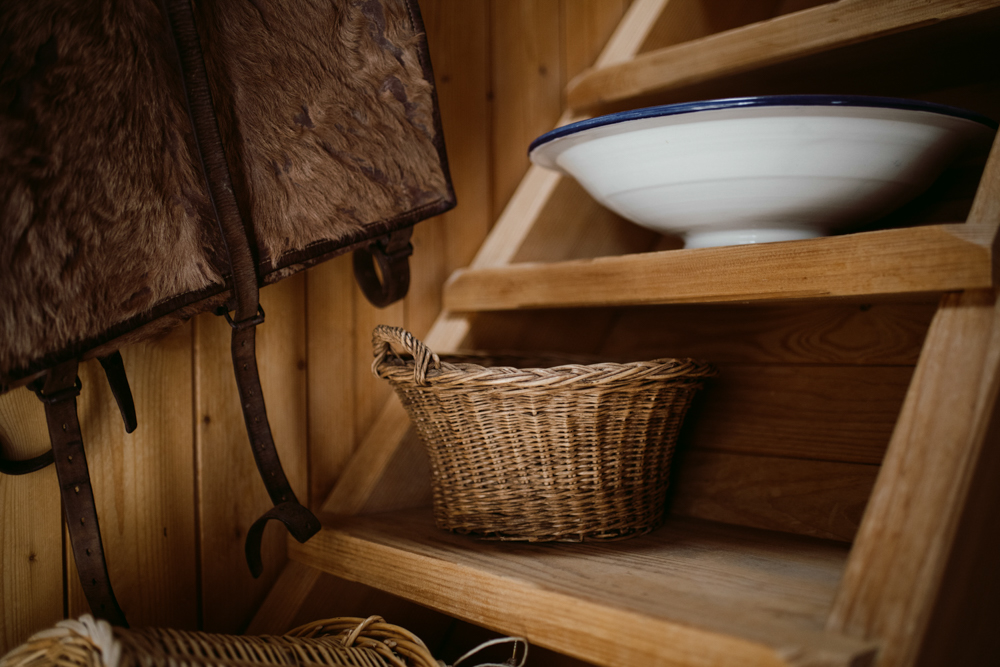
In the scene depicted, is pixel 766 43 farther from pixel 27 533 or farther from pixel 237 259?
pixel 27 533

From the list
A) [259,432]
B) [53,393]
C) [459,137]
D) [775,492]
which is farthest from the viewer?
[459,137]

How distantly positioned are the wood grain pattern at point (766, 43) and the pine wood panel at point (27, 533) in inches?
29.8

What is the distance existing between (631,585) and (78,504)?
483mm

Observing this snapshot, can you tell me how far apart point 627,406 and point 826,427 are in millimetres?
282

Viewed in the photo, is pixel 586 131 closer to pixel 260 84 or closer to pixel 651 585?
pixel 260 84

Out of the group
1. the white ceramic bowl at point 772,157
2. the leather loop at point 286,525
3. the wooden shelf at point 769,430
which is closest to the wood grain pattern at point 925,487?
the wooden shelf at point 769,430

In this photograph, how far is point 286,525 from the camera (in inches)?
28.7

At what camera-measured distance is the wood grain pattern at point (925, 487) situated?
43cm

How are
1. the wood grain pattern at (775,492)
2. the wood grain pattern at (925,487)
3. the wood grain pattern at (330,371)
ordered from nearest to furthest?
1. the wood grain pattern at (925,487)
2. the wood grain pattern at (775,492)
3. the wood grain pattern at (330,371)

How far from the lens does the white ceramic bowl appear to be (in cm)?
63

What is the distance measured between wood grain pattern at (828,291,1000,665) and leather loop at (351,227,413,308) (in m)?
0.53

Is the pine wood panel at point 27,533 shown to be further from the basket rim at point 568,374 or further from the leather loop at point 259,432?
the basket rim at point 568,374

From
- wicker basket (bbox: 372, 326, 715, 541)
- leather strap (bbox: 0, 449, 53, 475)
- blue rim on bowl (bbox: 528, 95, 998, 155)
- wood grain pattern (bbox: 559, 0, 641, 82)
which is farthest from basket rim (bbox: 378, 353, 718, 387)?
wood grain pattern (bbox: 559, 0, 641, 82)

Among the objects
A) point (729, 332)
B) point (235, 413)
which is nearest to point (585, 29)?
point (729, 332)
